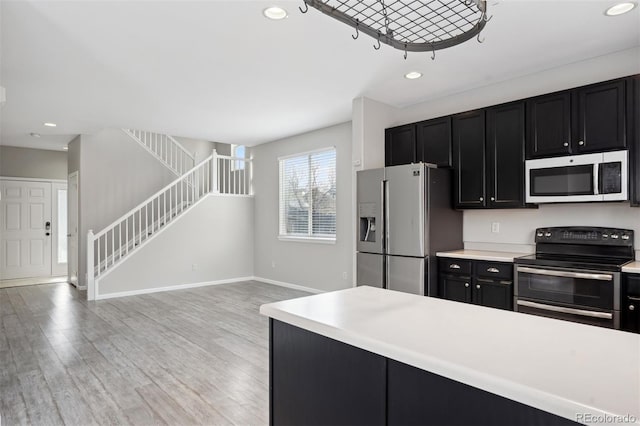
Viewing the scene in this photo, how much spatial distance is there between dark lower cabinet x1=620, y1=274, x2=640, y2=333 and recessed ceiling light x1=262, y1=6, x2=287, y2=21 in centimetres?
312

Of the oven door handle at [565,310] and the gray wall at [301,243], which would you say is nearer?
the oven door handle at [565,310]

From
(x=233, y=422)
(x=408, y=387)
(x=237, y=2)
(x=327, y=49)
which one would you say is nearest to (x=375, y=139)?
(x=327, y=49)

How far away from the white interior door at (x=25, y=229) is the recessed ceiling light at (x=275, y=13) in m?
7.64

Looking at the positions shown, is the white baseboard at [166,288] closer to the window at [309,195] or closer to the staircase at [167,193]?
the staircase at [167,193]

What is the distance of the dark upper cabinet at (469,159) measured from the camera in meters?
4.00

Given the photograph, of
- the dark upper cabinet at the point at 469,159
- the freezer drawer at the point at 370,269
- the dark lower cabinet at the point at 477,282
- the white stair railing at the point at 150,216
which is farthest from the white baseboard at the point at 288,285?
the dark upper cabinet at the point at 469,159

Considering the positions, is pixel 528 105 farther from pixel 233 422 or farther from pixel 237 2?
pixel 233 422

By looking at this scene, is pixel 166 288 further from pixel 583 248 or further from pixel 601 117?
pixel 601 117

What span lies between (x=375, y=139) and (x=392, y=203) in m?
1.03

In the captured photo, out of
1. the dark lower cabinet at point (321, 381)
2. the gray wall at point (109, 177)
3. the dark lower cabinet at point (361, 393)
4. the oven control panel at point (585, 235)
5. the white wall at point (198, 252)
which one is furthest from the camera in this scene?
the gray wall at point (109, 177)

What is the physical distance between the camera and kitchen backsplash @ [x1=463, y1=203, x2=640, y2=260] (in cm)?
333

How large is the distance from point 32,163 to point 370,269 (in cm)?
758

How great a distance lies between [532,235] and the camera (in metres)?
3.88

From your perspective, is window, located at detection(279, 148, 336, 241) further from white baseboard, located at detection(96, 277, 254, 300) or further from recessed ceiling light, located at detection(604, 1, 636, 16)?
recessed ceiling light, located at detection(604, 1, 636, 16)
